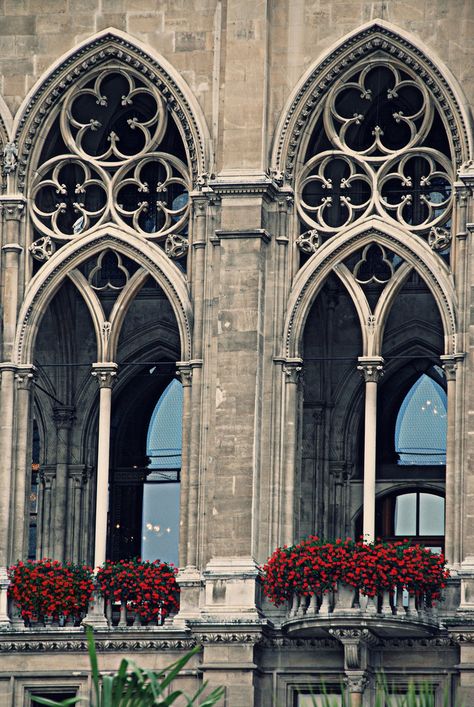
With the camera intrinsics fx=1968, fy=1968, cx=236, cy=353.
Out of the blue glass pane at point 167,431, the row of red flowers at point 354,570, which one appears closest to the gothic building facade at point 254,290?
the row of red flowers at point 354,570

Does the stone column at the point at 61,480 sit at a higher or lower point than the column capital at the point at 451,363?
lower

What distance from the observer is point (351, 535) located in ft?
122

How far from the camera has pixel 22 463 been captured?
35.1 metres

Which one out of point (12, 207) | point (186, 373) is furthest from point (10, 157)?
point (186, 373)

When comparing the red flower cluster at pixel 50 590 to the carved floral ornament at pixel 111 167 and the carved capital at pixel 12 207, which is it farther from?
the carved capital at pixel 12 207

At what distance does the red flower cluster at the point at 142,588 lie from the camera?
3347 cm

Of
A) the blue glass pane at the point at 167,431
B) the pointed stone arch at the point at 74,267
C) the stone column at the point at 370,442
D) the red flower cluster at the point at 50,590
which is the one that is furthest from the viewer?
the blue glass pane at the point at 167,431

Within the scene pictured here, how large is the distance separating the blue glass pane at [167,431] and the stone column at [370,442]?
19.6 feet

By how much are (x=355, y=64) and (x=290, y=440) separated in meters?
6.78

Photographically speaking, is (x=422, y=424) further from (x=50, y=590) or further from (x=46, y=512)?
(x=50, y=590)

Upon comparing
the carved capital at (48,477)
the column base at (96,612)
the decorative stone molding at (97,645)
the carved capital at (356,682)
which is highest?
the carved capital at (48,477)

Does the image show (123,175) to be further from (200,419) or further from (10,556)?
(10,556)

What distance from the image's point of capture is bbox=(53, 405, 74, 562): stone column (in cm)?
3762

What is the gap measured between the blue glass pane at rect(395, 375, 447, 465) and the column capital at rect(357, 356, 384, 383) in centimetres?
439
